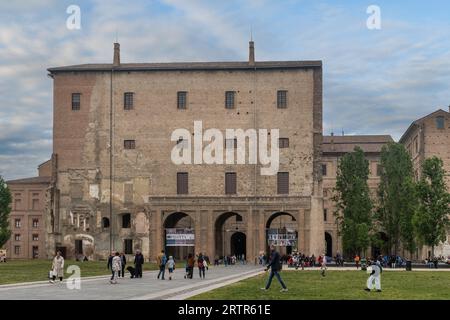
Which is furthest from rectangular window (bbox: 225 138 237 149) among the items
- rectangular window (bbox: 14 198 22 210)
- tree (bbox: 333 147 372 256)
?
rectangular window (bbox: 14 198 22 210)

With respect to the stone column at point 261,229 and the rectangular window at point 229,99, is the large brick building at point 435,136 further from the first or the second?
the rectangular window at point 229,99

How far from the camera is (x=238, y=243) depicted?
90.9 m

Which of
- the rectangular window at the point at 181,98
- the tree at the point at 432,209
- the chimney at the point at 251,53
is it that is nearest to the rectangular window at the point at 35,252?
the rectangular window at the point at 181,98

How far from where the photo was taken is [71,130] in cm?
6209

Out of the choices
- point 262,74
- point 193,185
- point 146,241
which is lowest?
point 146,241

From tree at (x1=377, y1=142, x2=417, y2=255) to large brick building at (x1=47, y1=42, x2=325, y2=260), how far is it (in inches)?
219

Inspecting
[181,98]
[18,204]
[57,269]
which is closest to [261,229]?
[181,98]

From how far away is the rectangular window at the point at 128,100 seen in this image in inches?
2443

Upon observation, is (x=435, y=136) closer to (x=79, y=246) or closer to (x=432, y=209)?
(x=432, y=209)

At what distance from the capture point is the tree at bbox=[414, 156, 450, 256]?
50500 mm

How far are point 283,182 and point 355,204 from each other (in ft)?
19.0

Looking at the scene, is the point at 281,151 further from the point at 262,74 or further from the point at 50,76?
the point at 50,76
